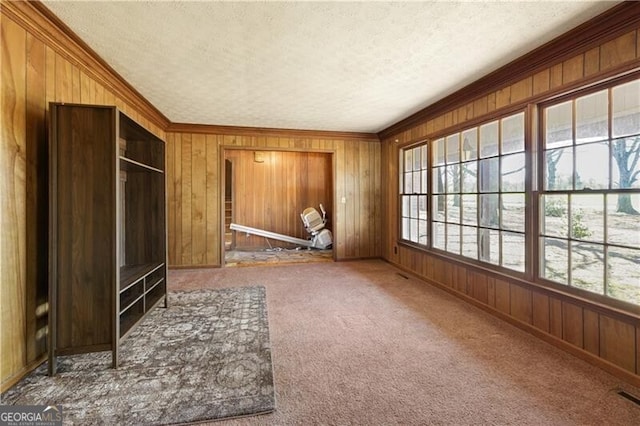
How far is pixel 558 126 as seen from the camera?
2383mm

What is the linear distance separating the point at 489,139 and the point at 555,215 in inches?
41.6

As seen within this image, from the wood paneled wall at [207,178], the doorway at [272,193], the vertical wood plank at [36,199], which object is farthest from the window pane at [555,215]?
the doorway at [272,193]

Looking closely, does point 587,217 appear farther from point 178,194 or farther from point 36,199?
point 178,194

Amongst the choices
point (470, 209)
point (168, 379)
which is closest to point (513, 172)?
point (470, 209)

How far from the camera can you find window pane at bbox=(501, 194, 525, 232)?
2682 millimetres

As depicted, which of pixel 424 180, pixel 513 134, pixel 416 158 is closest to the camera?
pixel 513 134

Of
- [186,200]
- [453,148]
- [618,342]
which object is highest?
[453,148]

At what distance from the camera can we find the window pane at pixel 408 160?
4.63m

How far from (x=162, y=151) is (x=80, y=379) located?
2.10m

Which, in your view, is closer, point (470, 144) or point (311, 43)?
point (311, 43)

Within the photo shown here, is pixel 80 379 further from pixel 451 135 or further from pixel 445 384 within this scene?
pixel 451 135

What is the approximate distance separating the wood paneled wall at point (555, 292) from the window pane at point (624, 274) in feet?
0.44

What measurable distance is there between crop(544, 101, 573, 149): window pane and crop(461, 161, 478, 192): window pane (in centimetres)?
83

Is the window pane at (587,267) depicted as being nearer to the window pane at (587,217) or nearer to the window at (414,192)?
the window pane at (587,217)
